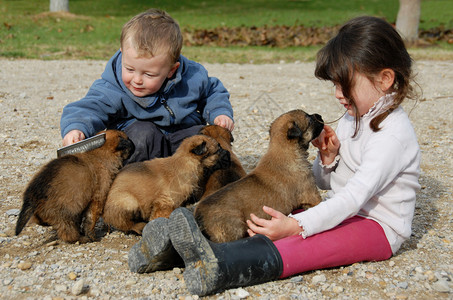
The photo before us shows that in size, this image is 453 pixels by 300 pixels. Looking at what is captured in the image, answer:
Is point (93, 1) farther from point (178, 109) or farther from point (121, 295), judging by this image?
point (121, 295)

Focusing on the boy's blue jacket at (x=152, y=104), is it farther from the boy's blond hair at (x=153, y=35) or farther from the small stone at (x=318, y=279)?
the small stone at (x=318, y=279)

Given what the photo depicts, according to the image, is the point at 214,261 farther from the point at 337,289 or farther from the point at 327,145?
the point at 327,145

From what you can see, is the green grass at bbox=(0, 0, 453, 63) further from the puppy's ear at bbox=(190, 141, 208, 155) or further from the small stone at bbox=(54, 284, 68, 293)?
the small stone at bbox=(54, 284, 68, 293)

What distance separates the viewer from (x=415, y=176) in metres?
3.91

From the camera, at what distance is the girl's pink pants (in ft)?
11.6

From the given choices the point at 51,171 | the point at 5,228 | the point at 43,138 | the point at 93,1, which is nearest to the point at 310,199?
the point at 51,171

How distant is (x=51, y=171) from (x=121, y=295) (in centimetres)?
124

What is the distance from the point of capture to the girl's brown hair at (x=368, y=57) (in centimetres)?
378

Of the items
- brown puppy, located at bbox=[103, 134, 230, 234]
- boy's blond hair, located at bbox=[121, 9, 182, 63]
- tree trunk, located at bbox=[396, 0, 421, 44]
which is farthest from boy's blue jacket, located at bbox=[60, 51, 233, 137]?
tree trunk, located at bbox=[396, 0, 421, 44]

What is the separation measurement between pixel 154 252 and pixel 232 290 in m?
0.57

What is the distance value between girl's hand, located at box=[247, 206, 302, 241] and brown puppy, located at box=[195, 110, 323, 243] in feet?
0.59

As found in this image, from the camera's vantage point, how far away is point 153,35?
474 centimetres

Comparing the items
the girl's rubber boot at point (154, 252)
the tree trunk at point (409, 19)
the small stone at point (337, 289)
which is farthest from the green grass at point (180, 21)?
the girl's rubber boot at point (154, 252)

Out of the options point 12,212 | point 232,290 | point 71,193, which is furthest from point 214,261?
point 12,212
